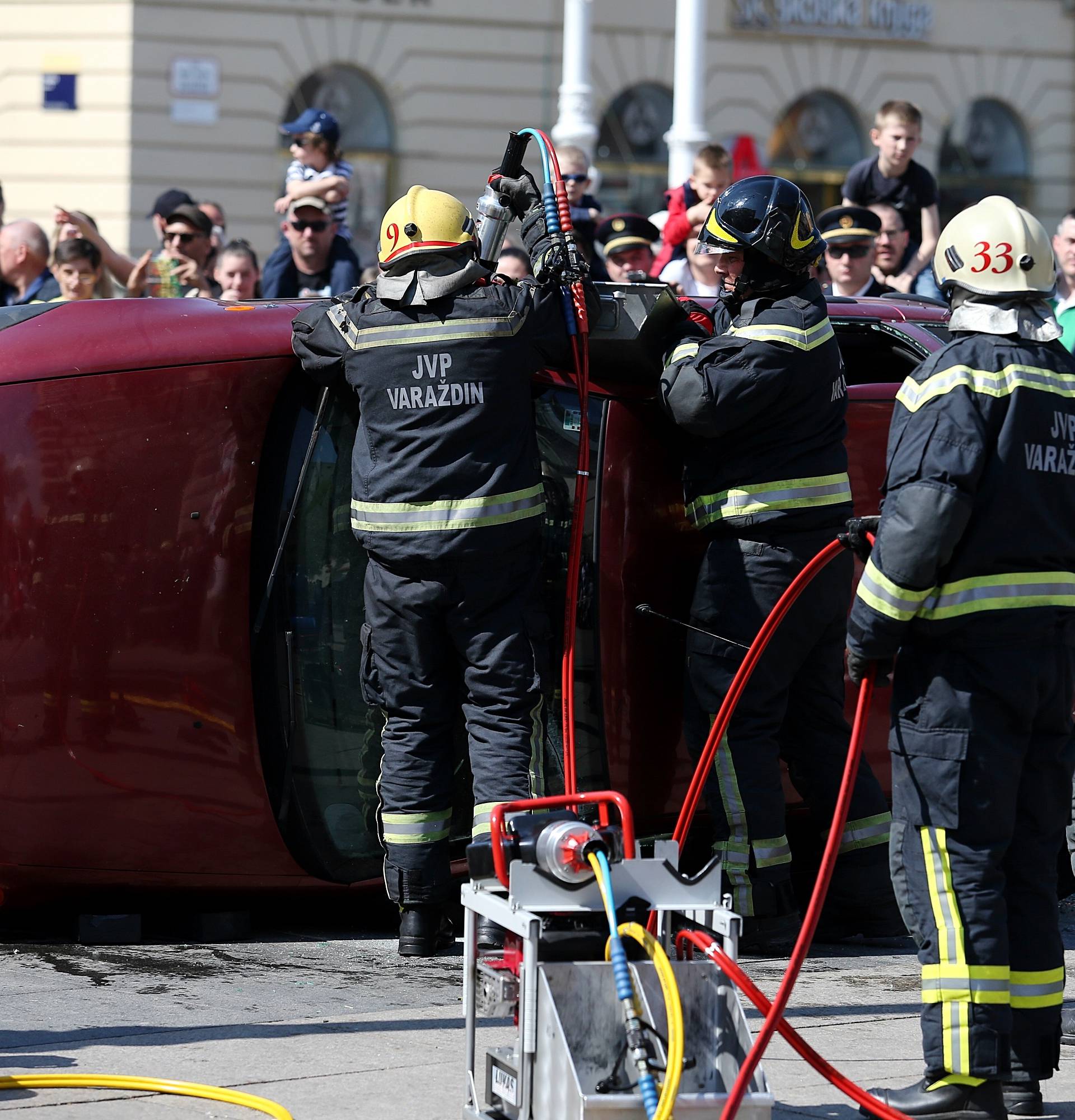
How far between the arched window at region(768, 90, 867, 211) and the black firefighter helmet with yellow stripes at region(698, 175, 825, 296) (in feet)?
65.6

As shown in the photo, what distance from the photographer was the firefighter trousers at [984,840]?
3.74m

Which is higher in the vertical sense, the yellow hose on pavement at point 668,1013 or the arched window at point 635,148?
the arched window at point 635,148

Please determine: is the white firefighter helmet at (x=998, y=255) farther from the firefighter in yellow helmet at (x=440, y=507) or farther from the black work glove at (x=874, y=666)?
the firefighter in yellow helmet at (x=440, y=507)

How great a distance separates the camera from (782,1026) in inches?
135

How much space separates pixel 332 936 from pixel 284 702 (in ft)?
2.44

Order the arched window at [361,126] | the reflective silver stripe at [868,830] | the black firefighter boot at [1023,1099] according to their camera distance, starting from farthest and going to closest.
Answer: the arched window at [361,126], the reflective silver stripe at [868,830], the black firefighter boot at [1023,1099]

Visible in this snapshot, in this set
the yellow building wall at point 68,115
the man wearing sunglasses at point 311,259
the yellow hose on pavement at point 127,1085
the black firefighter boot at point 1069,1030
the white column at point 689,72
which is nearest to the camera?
the yellow hose on pavement at point 127,1085

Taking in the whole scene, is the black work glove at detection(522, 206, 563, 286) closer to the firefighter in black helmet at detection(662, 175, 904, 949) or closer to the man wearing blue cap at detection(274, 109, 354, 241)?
the firefighter in black helmet at detection(662, 175, 904, 949)

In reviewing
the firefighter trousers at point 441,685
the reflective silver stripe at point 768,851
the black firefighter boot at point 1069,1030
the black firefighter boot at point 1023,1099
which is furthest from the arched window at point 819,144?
the black firefighter boot at point 1023,1099

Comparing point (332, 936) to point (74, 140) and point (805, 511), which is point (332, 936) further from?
point (74, 140)

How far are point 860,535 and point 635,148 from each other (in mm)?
20719

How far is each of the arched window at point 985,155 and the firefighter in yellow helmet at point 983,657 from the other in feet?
72.5

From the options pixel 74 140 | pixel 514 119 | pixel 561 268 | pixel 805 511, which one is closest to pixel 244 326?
pixel 561 268

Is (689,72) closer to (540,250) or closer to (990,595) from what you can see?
(540,250)
